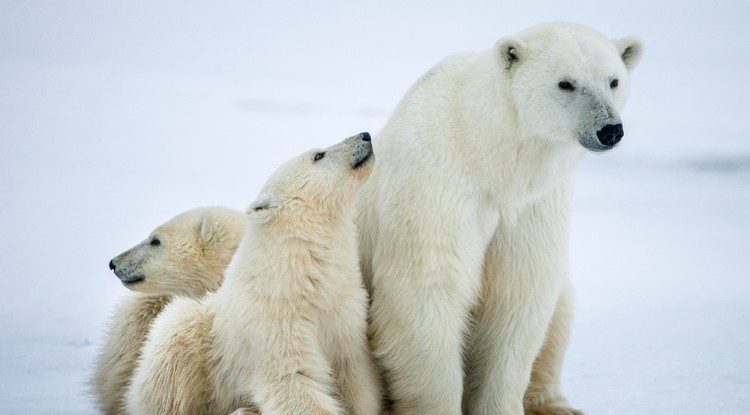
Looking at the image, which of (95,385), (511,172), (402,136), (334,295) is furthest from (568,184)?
(95,385)

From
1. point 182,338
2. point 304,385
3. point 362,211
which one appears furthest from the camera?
point 362,211

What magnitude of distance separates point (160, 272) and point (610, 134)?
2.05 metres

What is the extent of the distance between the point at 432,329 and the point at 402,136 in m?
0.78

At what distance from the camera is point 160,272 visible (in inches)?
191

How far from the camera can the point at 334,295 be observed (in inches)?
169

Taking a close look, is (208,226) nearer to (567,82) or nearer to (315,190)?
(315,190)

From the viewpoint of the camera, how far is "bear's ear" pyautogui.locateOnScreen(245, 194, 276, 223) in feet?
14.2

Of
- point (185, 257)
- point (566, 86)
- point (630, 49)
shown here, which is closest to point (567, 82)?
point (566, 86)

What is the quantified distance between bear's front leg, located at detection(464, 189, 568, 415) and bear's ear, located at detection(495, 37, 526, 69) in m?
0.59

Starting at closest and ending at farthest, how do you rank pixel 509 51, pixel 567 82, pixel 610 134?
pixel 610 134 < pixel 567 82 < pixel 509 51

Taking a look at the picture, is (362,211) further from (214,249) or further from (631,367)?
(631,367)

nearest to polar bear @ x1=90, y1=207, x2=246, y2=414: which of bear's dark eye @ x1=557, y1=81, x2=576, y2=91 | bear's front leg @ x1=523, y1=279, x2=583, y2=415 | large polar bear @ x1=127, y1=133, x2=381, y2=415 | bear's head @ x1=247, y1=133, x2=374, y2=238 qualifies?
large polar bear @ x1=127, y1=133, x2=381, y2=415

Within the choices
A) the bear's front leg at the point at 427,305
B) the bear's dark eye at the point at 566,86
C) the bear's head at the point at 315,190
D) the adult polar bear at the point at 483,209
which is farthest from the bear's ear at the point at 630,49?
the bear's head at the point at 315,190

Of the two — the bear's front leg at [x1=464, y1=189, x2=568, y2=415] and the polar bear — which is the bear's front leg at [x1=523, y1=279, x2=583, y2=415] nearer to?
the bear's front leg at [x1=464, y1=189, x2=568, y2=415]
